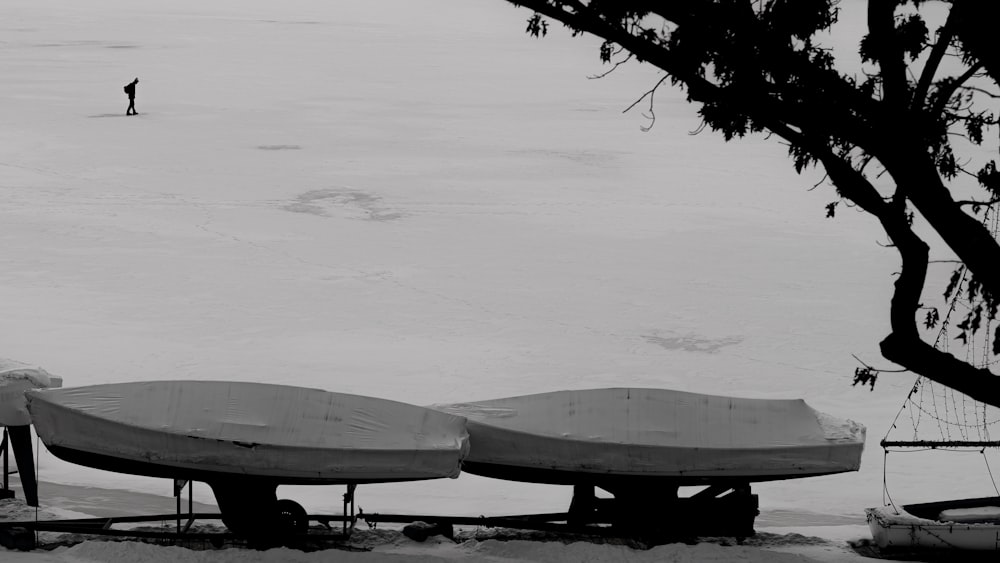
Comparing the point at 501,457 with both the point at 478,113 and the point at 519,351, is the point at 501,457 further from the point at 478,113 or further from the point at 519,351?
the point at 478,113

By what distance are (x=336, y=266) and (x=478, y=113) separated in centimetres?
1748

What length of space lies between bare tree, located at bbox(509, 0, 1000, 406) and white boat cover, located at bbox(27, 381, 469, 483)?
306cm

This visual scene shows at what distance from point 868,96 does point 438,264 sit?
11364 millimetres

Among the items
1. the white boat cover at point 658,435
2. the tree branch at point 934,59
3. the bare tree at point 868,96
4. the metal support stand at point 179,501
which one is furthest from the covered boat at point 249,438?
the tree branch at point 934,59

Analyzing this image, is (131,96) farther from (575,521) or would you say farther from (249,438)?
(575,521)

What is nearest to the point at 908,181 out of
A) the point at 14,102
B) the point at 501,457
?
the point at 501,457

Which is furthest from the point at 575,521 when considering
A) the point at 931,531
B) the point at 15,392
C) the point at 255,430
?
the point at 15,392

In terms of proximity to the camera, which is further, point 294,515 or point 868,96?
point 294,515

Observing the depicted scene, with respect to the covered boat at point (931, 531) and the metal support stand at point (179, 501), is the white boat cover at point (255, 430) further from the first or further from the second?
the covered boat at point (931, 531)

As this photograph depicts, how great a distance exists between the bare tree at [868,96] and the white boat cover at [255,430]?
10.1ft

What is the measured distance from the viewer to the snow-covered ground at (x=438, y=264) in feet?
45.0

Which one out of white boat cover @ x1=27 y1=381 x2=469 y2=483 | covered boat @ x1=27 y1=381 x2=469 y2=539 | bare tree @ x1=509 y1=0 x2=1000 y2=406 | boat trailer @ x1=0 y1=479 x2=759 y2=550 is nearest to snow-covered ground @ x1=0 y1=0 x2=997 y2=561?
boat trailer @ x1=0 y1=479 x2=759 y2=550

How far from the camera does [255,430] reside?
9.38m

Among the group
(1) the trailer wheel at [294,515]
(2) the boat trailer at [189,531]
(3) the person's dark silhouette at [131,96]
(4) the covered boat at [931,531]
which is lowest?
(2) the boat trailer at [189,531]
